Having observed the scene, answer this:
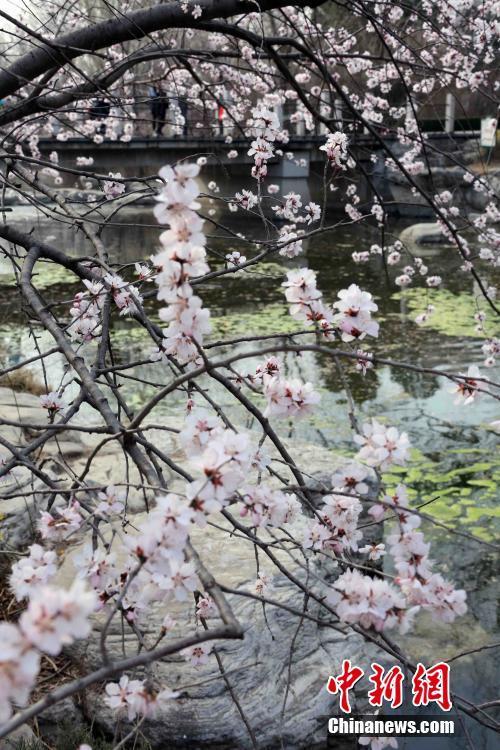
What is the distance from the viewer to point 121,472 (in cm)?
428

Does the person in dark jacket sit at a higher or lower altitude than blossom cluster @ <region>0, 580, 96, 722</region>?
higher

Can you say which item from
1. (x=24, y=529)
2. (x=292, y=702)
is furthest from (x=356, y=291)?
(x=24, y=529)

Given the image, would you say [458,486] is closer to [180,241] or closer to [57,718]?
[57,718]

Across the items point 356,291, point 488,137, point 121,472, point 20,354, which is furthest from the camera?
point 488,137

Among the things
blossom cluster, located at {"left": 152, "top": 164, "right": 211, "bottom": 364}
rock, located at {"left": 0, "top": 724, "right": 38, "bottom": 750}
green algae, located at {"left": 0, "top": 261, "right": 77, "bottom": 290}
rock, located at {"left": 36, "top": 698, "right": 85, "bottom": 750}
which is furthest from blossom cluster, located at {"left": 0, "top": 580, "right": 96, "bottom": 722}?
green algae, located at {"left": 0, "top": 261, "right": 77, "bottom": 290}

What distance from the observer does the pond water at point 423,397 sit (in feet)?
12.2

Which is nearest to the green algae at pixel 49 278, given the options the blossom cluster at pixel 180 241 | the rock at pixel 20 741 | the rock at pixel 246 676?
the rock at pixel 246 676

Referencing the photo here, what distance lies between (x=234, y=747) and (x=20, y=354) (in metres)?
6.04

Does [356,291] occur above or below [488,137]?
below

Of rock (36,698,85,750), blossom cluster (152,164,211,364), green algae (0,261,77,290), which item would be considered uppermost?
green algae (0,261,77,290)

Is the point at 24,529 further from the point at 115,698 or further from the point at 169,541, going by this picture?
the point at 169,541

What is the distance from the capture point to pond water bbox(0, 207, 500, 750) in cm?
373

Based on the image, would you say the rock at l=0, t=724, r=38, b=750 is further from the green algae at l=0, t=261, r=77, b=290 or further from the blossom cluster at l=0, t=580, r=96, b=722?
the green algae at l=0, t=261, r=77, b=290

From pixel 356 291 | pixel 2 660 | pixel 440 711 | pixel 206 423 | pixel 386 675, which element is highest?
pixel 356 291
